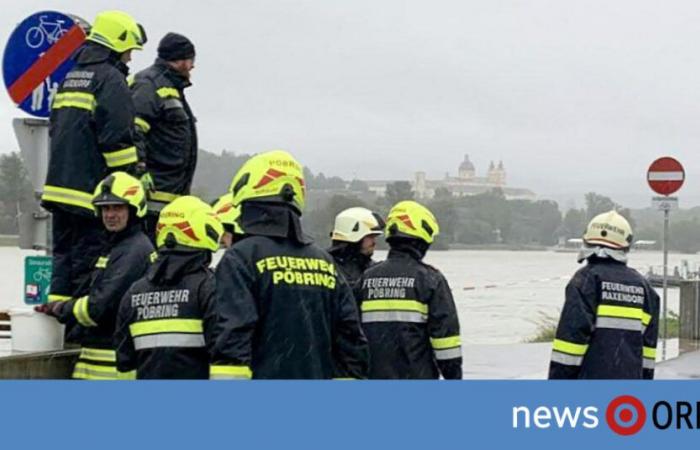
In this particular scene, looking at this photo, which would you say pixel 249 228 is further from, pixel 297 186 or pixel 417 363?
pixel 417 363

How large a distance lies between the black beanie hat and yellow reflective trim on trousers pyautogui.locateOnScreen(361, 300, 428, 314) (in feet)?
6.64

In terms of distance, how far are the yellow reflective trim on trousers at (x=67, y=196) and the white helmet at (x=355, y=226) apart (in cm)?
186

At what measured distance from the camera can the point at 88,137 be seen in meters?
8.29

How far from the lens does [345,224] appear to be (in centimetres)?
945

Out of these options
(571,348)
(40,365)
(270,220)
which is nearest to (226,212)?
(40,365)

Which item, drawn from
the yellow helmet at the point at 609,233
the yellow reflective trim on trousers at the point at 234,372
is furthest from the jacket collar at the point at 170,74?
the yellow reflective trim on trousers at the point at 234,372

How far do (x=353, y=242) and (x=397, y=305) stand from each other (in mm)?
1246

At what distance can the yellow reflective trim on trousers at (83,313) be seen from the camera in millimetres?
7805

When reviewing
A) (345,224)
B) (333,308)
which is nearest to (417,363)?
(345,224)

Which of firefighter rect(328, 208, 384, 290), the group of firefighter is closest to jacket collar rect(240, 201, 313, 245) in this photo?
the group of firefighter

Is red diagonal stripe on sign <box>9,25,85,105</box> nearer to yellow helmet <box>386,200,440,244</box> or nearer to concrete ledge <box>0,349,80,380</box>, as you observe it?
concrete ledge <box>0,349,80,380</box>

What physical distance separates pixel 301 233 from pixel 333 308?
0.38 meters

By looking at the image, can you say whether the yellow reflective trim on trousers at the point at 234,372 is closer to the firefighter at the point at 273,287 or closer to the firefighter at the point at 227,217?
the firefighter at the point at 273,287

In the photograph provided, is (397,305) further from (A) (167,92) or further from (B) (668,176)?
(B) (668,176)
